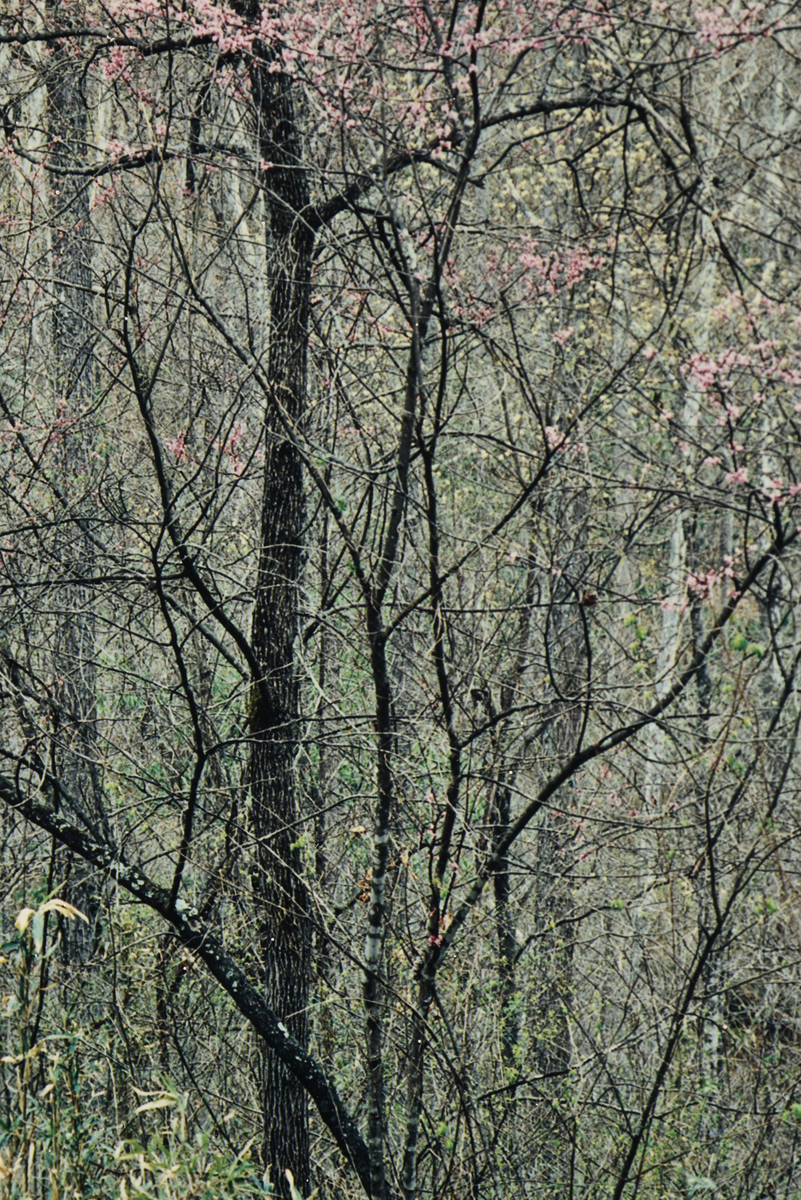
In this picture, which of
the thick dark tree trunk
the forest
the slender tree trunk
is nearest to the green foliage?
the forest

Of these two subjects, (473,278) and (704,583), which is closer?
(704,583)

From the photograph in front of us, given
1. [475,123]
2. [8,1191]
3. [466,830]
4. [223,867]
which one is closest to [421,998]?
[466,830]

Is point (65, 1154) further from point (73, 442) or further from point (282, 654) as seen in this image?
point (73, 442)

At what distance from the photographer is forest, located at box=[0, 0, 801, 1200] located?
4395mm

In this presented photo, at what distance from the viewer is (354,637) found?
674 cm

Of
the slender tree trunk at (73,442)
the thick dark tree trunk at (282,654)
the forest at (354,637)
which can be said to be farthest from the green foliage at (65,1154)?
the slender tree trunk at (73,442)

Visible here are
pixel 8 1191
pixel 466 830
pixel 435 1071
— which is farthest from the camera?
pixel 435 1071

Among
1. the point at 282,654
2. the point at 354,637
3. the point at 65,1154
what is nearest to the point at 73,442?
the point at 354,637

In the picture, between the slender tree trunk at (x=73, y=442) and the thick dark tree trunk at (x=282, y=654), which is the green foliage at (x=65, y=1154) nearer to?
the thick dark tree trunk at (x=282, y=654)

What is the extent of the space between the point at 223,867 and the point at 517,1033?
10.9 ft

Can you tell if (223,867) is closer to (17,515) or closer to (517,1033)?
(17,515)

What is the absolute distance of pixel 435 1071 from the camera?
6.24m

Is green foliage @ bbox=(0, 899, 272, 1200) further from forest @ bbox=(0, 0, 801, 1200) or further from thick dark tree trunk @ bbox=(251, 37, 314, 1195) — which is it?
thick dark tree trunk @ bbox=(251, 37, 314, 1195)

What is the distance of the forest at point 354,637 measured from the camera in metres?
4.39
